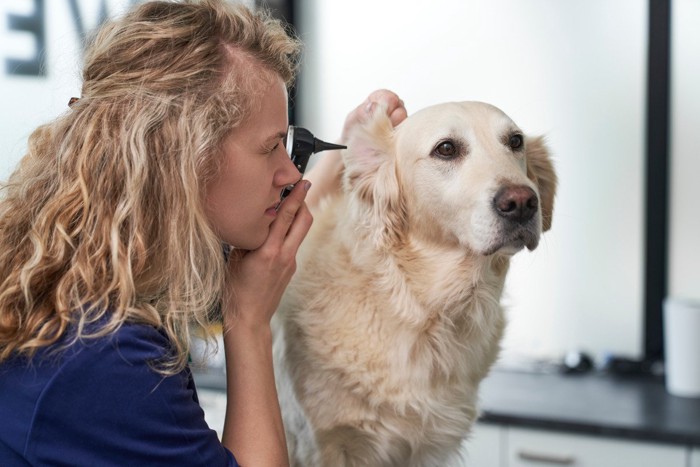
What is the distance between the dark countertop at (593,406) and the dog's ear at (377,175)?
25.1 inches

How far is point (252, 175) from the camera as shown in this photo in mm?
1028

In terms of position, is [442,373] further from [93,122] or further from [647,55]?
[647,55]

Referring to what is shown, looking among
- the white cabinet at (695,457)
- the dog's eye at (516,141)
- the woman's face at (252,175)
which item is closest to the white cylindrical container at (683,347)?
the white cabinet at (695,457)

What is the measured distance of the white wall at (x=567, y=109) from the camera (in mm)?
2506

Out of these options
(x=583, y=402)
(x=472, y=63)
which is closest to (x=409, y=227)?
(x=583, y=402)

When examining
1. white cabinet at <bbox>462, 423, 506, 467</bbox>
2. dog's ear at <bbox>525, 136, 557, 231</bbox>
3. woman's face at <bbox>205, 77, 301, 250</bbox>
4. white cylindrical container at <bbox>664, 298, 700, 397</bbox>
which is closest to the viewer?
woman's face at <bbox>205, 77, 301, 250</bbox>

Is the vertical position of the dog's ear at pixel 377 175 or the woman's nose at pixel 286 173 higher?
the woman's nose at pixel 286 173

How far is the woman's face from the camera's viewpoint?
3.34 feet

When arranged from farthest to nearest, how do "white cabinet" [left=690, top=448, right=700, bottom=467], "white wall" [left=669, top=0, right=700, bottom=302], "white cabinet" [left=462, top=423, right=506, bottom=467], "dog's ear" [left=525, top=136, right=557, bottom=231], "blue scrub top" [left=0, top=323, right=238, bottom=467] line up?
"white wall" [left=669, top=0, right=700, bottom=302] < "white cabinet" [left=462, top=423, right=506, bottom=467] < "white cabinet" [left=690, top=448, right=700, bottom=467] < "dog's ear" [left=525, top=136, right=557, bottom=231] < "blue scrub top" [left=0, top=323, right=238, bottom=467]

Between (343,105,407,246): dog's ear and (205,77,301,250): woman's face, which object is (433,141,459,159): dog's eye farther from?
(205,77,301,250): woman's face

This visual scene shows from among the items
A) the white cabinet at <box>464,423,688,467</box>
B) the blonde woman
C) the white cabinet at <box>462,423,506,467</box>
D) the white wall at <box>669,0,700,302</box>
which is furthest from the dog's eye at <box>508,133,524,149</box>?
the white wall at <box>669,0,700,302</box>

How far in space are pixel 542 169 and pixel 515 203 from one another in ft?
0.97

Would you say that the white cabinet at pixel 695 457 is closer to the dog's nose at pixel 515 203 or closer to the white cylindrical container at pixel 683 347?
the white cylindrical container at pixel 683 347

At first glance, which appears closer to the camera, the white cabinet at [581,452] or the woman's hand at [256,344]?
the woman's hand at [256,344]
